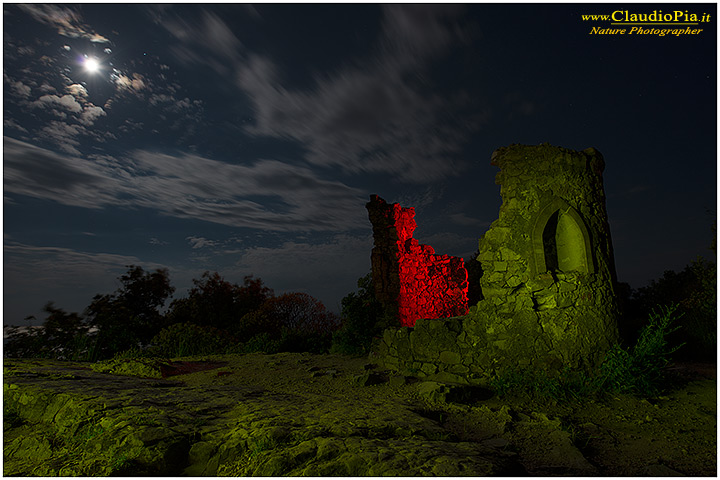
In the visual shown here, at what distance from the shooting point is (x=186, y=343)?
12.0m

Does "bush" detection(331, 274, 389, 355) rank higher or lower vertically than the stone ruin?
lower

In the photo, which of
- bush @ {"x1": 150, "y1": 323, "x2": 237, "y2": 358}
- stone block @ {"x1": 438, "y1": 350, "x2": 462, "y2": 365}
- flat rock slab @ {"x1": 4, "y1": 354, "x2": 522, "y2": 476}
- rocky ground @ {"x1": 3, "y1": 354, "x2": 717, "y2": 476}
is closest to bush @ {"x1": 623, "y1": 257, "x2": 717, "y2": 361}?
rocky ground @ {"x1": 3, "y1": 354, "x2": 717, "y2": 476}

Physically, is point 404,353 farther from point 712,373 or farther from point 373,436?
point 712,373

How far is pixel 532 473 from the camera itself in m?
2.56

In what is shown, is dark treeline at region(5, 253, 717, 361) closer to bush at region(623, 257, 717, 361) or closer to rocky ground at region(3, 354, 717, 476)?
bush at region(623, 257, 717, 361)

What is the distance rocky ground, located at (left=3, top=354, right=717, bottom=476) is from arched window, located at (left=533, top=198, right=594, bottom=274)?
2.04 meters

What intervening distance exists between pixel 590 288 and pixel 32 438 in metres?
6.95

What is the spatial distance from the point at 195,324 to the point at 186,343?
2168mm

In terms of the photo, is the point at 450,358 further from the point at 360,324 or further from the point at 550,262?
the point at 360,324

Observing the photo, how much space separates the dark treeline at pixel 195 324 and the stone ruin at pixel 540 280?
5.06 meters

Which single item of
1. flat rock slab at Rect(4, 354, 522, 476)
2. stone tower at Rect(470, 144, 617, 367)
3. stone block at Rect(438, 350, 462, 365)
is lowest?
stone block at Rect(438, 350, 462, 365)

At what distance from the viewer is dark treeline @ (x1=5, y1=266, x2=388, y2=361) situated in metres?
10.5

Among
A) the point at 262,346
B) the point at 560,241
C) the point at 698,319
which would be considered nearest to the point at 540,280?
the point at 560,241

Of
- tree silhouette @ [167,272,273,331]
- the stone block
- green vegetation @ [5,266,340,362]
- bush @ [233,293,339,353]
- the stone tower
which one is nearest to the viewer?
the stone tower
